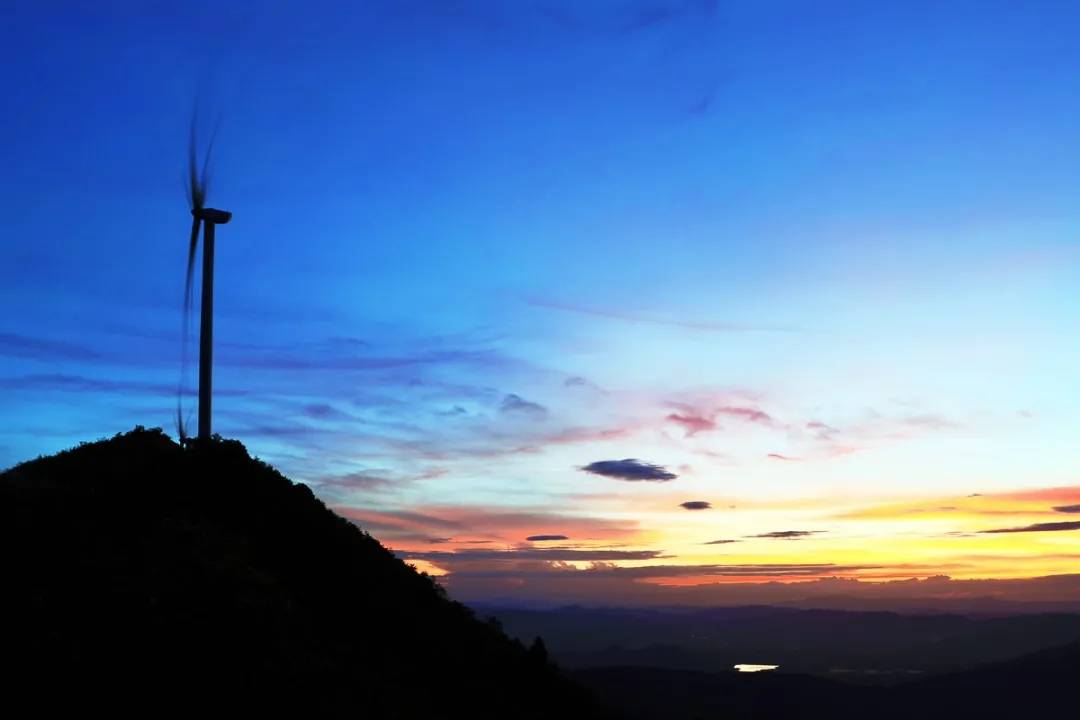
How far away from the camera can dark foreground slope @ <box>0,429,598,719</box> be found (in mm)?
29703

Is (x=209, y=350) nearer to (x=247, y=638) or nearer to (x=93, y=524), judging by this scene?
(x=93, y=524)

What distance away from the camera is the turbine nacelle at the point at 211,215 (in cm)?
5444

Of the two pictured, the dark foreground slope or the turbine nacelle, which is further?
the turbine nacelle

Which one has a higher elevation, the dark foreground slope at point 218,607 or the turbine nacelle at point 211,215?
the turbine nacelle at point 211,215

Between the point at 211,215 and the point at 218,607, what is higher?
the point at 211,215

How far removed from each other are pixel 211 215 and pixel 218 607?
2760cm

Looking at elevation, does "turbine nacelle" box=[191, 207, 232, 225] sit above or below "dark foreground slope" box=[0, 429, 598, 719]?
above

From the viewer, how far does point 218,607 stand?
113 feet

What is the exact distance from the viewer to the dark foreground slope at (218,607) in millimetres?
29703

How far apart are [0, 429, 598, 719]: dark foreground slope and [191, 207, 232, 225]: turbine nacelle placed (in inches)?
508

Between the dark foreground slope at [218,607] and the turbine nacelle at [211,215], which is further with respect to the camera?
the turbine nacelle at [211,215]

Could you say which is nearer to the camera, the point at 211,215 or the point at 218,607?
the point at 218,607

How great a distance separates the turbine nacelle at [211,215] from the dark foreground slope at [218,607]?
12.9m

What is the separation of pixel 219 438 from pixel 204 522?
A: 9.63 m
